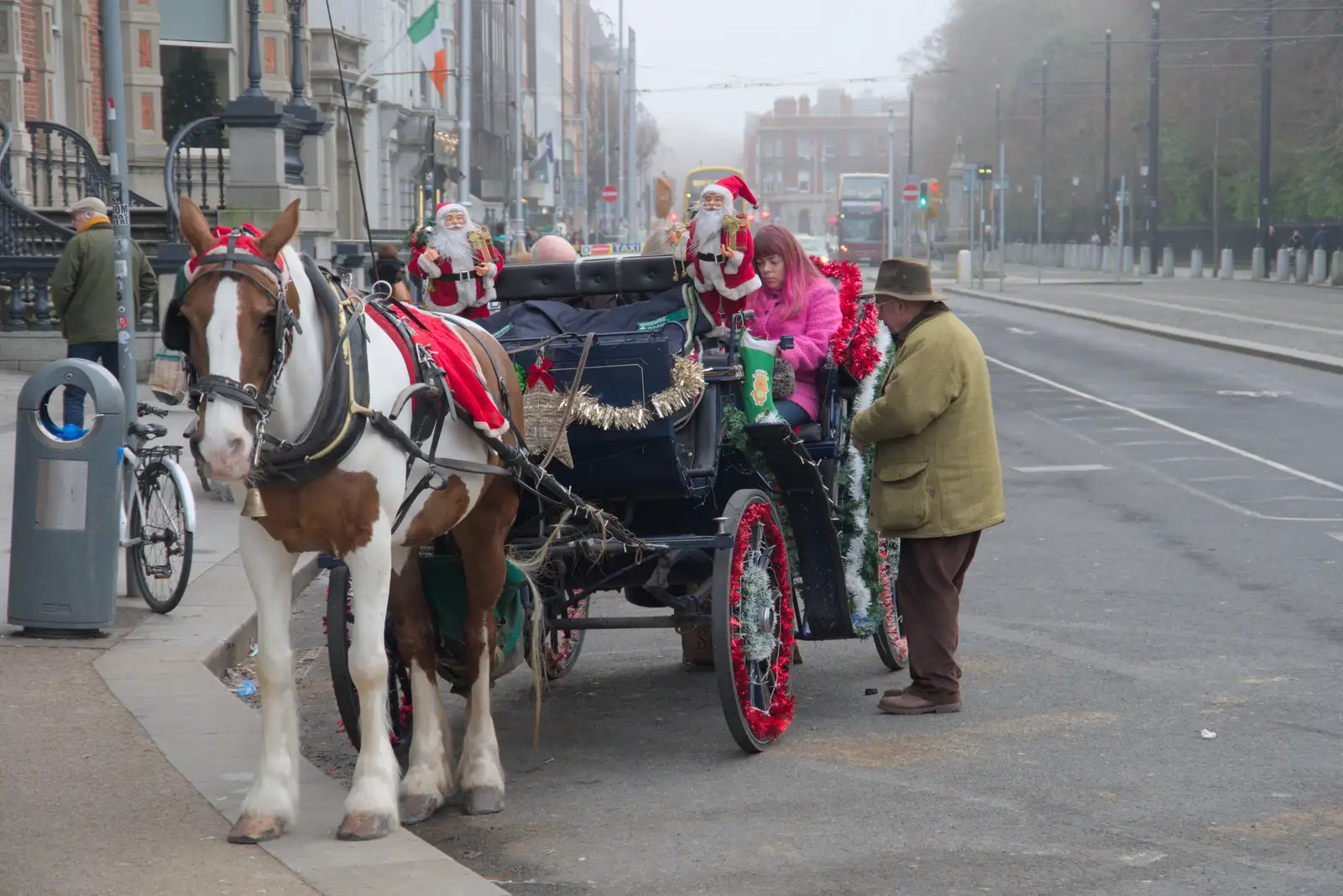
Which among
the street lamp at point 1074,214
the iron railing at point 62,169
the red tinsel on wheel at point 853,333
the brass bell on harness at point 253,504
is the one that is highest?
the street lamp at point 1074,214

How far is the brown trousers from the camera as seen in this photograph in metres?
7.08

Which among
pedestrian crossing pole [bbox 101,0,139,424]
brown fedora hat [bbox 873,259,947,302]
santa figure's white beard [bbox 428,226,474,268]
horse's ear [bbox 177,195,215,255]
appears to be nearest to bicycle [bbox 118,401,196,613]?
pedestrian crossing pole [bbox 101,0,139,424]

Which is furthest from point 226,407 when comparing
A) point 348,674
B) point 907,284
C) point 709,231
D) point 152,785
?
point 907,284

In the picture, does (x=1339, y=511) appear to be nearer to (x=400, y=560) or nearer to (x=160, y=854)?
(x=400, y=560)

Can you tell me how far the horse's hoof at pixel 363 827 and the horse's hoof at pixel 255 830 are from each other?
0.19 metres

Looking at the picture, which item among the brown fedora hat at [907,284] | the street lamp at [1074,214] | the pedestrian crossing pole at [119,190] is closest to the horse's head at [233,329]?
the brown fedora hat at [907,284]

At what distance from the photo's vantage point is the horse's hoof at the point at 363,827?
17.3 ft

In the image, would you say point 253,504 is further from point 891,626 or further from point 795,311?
point 891,626

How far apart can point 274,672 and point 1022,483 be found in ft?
32.6

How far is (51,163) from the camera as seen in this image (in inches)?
969

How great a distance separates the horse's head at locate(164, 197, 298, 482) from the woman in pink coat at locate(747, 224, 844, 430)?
267cm

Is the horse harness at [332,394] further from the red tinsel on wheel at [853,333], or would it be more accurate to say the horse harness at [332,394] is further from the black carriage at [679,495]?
the red tinsel on wheel at [853,333]

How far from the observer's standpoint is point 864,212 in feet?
287

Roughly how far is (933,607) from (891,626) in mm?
786
